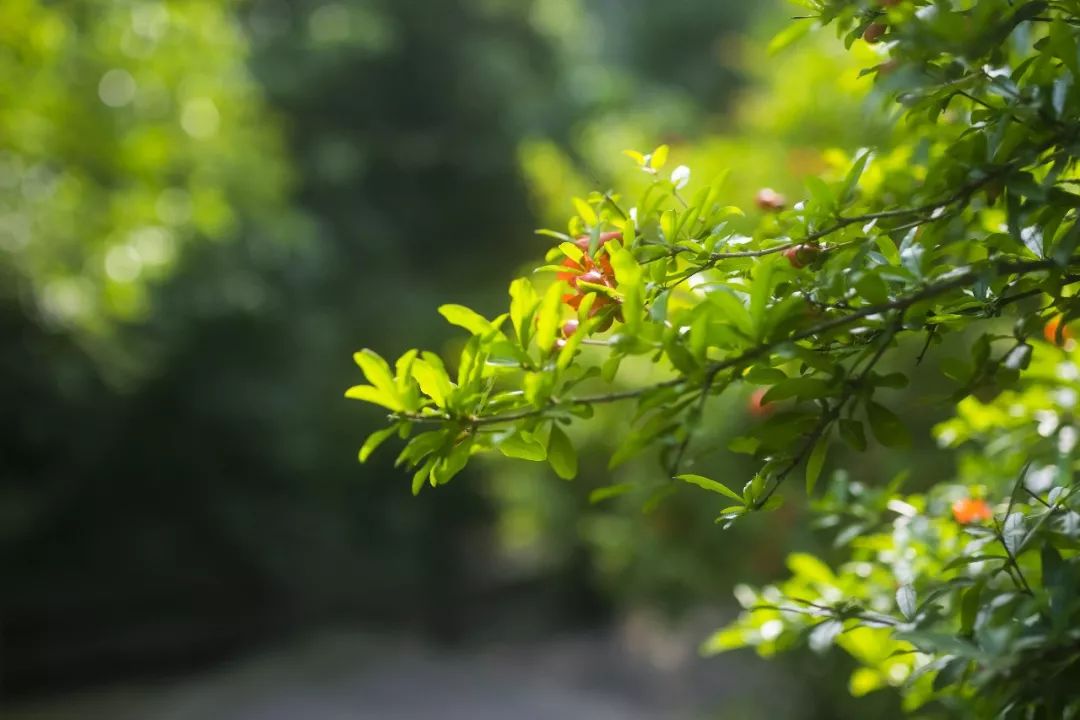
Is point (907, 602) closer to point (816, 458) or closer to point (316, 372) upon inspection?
point (816, 458)

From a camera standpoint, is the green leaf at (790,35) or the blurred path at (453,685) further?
the blurred path at (453,685)

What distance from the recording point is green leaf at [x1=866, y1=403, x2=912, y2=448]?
64 centimetres

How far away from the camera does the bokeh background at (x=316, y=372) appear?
11.6ft

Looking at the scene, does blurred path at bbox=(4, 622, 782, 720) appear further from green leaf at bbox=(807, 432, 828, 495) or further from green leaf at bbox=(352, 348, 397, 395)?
green leaf at bbox=(352, 348, 397, 395)

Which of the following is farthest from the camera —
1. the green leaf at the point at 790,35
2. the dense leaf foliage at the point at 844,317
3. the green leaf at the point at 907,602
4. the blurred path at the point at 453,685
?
the blurred path at the point at 453,685

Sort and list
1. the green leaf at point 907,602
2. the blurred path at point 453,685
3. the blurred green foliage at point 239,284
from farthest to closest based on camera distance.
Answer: the blurred path at point 453,685
the blurred green foliage at point 239,284
the green leaf at point 907,602

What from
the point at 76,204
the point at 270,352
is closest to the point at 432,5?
the point at 270,352

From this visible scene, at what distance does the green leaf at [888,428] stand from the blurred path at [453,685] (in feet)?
11.7

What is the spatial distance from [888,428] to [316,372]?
4948 mm

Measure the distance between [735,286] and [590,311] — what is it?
0.10m

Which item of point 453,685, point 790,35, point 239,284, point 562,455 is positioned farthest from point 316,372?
point 562,455

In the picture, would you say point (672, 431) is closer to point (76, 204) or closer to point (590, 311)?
point (590, 311)

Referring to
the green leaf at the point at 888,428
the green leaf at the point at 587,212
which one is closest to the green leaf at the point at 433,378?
the green leaf at the point at 587,212

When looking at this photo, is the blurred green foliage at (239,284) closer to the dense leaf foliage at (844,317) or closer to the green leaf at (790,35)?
the green leaf at (790,35)
